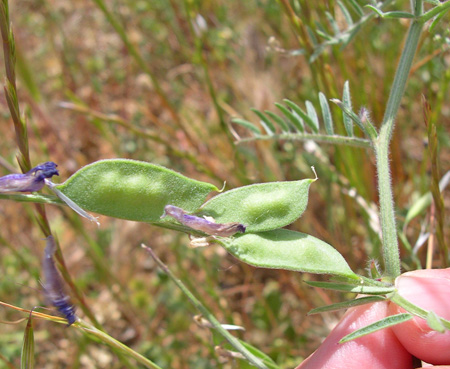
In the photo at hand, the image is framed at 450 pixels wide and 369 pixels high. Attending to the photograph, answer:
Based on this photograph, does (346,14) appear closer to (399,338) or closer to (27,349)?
(399,338)

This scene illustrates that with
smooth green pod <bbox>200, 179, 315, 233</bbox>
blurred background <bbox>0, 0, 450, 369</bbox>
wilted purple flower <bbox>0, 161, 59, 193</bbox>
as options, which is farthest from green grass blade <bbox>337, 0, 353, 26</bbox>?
wilted purple flower <bbox>0, 161, 59, 193</bbox>

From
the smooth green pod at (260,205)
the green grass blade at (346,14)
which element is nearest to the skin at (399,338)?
the smooth green pod at (260,205)

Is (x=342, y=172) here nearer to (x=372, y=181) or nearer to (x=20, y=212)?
(x=372, y=181)

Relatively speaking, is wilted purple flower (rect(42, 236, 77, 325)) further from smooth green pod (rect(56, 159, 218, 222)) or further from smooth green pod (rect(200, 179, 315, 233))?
smooth green pod (rect(200, 179, 315, 233))

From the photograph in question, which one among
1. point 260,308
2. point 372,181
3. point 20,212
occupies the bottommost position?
point 260,308

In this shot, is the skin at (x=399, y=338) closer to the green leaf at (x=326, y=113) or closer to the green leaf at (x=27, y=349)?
the green leaf at (x=326, y=113)

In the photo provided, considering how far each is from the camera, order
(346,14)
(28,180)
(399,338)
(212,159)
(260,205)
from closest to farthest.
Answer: (28,180), (260,205), (399,338), (346,14), (212,159)

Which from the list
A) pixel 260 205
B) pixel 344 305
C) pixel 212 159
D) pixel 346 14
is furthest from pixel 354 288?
pixel 212 159

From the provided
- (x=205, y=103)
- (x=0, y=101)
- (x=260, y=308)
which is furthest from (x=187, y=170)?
(x=0, y=101)
